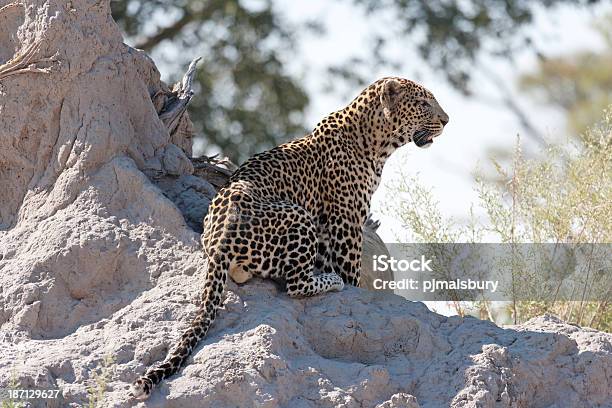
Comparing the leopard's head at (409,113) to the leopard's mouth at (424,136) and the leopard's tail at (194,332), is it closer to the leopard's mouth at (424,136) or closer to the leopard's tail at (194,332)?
the leopard's mouth at (424,136)

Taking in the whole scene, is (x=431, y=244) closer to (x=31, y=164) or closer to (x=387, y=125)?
(x=387, y=125)

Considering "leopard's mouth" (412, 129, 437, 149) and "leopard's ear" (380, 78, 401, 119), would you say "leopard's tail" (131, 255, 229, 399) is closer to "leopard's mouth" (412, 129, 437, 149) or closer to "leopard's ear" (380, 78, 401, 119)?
"leopard's ear" (380, 78, 401, 119)

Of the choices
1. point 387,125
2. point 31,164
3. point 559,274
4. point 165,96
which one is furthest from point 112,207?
point 559,274

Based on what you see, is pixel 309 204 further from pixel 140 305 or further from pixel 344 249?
pixel 140 305

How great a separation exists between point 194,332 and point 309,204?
6.31 ft

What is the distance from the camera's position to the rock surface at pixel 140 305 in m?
7.78

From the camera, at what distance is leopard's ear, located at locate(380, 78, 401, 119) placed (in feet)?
32.8

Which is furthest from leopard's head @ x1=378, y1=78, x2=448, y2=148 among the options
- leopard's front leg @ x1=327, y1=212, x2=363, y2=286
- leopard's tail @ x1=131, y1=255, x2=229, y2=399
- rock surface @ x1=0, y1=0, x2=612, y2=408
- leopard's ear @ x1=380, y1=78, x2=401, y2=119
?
leopard's tail @ x1=131, y1=255, x2=229, y2=399

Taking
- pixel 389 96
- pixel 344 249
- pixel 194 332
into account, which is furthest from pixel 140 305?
pixel 389 96

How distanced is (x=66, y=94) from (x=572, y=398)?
3.79 m

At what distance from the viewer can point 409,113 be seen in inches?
396

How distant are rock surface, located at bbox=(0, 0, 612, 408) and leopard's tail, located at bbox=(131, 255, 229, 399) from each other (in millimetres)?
70

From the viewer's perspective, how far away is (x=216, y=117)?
22609 mm

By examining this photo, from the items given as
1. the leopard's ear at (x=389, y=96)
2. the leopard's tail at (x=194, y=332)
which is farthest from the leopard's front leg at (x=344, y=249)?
the leopard's tail at (x=194, y=332)
